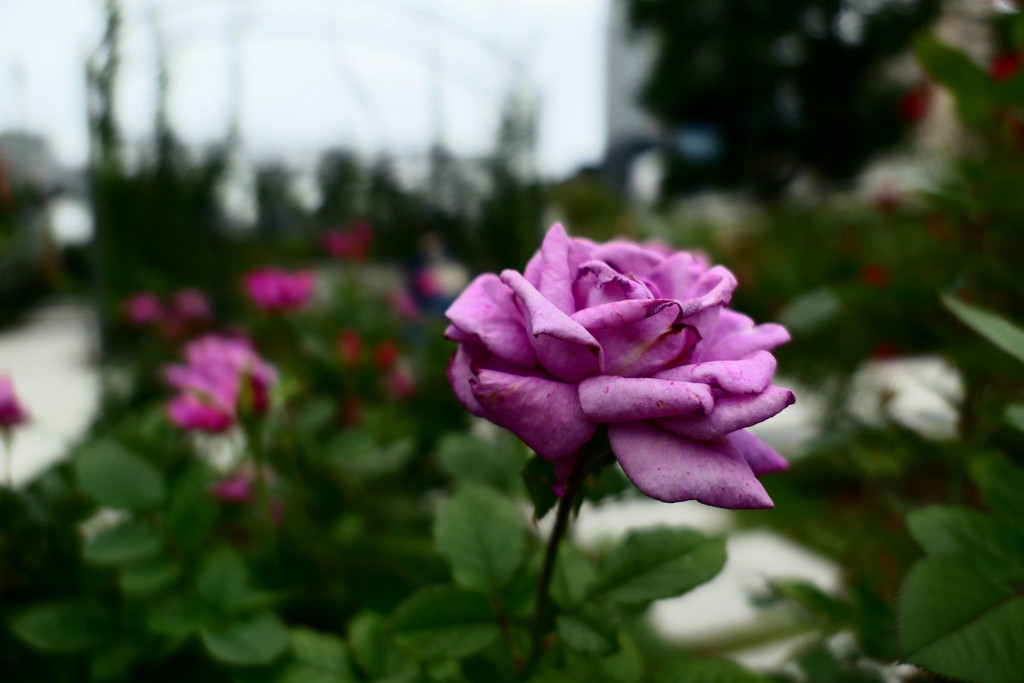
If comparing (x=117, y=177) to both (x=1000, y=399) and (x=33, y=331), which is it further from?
(x=33, y=331)

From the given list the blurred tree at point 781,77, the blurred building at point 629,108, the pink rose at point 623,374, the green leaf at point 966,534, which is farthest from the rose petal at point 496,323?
the blurred tree at point 781,77

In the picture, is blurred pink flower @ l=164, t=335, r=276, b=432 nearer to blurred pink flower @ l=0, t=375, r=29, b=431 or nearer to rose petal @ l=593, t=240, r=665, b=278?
blurred pink flower @ l=0, t=375, r=29, b=431

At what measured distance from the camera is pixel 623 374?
0.24 m

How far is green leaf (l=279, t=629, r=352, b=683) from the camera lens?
328 mm

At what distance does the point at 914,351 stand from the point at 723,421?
10.7 feet

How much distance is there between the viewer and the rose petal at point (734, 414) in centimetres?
22

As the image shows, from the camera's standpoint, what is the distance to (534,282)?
27cm

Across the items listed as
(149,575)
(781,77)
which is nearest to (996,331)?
(149,575)

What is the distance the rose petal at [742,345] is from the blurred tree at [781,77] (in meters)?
12.8

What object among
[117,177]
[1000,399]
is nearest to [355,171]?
[117,177]

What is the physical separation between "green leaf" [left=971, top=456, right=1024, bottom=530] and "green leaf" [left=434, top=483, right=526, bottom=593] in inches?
9.2

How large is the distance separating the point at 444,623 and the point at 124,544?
0.80ft

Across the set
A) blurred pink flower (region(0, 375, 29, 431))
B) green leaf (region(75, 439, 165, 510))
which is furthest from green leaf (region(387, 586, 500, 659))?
blurred pink flower (region(0, 375, 29, 431))

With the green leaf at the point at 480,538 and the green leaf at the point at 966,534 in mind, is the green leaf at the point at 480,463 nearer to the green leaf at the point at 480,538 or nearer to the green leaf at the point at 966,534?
the green leaf at the point at 480,538
